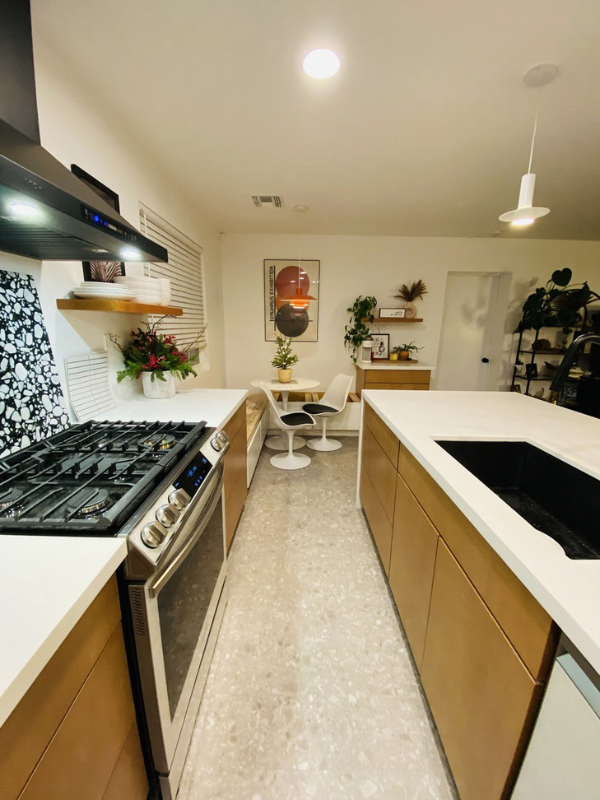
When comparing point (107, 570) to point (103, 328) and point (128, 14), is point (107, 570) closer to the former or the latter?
point (103, 328)

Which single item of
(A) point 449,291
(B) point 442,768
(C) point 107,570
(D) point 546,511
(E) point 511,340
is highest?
(A) point 449,291

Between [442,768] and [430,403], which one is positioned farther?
[430,403]

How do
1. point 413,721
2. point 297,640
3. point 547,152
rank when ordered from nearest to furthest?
1. point 413,721
2. point 297,640
3. point 547,152

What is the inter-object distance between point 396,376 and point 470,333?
1.45 meters

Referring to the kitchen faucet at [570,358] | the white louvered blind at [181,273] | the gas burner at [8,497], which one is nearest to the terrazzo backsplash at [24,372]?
the gas burner at [8,497]

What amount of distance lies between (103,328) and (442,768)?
2.26 meters

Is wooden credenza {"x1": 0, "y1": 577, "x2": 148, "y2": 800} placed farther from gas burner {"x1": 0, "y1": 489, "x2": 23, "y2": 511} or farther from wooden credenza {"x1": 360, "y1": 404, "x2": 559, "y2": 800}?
wooden credenza {"x1": 360, "y1": 404, "x2": 559, "y2": 800}

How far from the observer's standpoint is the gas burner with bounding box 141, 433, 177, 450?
115 cm

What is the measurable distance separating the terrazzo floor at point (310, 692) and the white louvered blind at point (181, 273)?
1.90 m

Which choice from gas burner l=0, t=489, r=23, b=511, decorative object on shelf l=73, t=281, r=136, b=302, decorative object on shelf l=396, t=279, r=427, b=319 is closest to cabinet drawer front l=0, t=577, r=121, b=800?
gas burner l=0, t=489, r=23, b=511

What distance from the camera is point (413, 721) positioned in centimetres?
116

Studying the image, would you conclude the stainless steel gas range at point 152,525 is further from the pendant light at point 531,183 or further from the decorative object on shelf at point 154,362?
the pendant light at point 531,183

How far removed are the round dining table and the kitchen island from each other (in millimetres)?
1700

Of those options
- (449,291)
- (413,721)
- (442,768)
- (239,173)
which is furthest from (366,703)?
(449,291)
